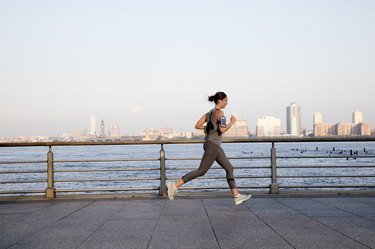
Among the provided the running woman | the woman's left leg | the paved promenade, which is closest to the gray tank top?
the running woman

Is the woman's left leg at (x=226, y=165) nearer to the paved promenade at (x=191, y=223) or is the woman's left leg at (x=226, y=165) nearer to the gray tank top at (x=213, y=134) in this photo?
the gray tank top at (x=213, y=134)

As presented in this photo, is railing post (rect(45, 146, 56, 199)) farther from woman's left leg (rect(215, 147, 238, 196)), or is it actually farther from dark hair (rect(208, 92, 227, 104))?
dark hair (rect(208, 92, 227, 104))

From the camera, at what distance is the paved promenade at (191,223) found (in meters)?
5.05

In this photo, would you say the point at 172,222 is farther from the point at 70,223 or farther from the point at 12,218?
the point at 12,218

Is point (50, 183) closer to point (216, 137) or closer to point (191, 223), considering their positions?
point (216, 137)

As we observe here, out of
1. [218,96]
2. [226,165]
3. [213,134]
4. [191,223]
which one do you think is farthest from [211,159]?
[191,223]

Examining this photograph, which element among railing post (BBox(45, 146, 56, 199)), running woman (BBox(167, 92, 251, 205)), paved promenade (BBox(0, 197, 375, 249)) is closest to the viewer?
paved promenade (BBox(0, 197, 375, 249))

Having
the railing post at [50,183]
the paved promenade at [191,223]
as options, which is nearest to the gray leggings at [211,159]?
the paved promenade at [191,223]

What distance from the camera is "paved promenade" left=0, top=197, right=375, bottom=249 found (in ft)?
16.6

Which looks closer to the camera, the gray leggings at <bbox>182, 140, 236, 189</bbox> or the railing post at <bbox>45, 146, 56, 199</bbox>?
the gray leggings at <bbox>182, 140, 236, 189</bbox>

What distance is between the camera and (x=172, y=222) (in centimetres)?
638

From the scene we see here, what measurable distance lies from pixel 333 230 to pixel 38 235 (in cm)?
381

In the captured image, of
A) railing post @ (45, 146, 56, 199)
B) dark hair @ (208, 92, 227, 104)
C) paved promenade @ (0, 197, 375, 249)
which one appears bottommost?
paved promenade @ (0, 197, 375, 249)

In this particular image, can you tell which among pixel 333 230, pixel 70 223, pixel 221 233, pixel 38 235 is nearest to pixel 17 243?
pixel 38 235
